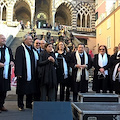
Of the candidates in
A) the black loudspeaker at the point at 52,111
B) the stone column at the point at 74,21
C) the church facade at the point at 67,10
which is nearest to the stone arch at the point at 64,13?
the church facade at the point at 67,10

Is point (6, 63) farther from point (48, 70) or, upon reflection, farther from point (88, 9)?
point (88, 9)

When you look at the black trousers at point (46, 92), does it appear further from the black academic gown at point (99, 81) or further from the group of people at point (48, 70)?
the black academic gown at point (99, 81)

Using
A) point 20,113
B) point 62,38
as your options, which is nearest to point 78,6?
point 62,38

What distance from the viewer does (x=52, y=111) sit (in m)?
3.55

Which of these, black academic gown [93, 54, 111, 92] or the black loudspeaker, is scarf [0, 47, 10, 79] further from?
black academic gown [93, 54, 111, 92]

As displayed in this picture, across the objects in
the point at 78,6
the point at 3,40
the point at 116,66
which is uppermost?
the point at 78,6

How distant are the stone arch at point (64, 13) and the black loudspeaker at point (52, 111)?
1156 inches

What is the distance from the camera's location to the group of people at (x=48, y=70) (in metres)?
5.32

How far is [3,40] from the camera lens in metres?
5.29

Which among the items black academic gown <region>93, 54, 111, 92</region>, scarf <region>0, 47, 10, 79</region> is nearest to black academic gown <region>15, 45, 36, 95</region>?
scarf <region>0, 47, 10, 79</region>

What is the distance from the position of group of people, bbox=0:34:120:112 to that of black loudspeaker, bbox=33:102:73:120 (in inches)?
62.7

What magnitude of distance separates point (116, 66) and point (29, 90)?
9.45 feet

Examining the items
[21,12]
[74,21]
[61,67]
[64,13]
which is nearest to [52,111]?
[61,67]

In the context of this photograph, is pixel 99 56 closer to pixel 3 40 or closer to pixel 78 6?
pixel 3 40
